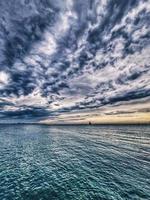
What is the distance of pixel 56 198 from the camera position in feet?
59.4

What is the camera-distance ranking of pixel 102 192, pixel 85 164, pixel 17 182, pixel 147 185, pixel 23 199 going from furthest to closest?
pixel 85 164, pixel 17 182, pixel 147 185, pixel 102 192, pixel 23 199

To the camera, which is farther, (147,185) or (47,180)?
(47,180)

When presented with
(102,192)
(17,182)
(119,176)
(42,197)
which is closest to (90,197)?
(102,192)

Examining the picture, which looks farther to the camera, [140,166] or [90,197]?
[140,166]

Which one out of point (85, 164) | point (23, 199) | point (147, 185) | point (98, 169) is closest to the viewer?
point (23, 199)

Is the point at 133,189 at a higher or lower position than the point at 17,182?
lower

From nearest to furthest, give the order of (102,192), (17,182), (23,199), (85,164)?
(23,199)
(102,192)
(17,182)
(85,164)

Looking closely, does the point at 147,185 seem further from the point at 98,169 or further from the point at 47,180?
the point at 47,180

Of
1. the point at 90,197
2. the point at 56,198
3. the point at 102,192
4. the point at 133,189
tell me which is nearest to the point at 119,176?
the point at 133,189

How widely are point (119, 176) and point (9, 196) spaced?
1844cm

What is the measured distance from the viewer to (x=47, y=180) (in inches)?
928

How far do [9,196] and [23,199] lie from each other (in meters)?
2.56

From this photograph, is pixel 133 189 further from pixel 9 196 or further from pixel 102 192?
pixel 9 196

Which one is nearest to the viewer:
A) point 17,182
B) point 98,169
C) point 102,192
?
point 102,192
